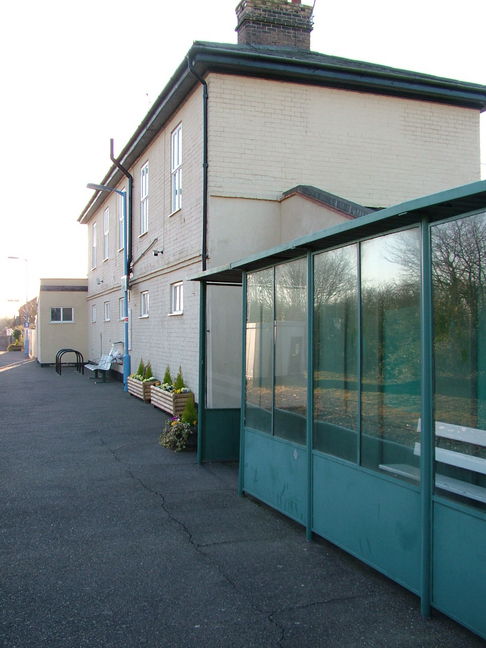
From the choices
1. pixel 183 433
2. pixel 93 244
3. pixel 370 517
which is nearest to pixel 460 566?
pixel 370 517

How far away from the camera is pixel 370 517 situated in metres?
4.60

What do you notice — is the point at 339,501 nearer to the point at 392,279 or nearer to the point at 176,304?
the point at 392,279

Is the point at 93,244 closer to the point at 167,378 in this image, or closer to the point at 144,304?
the point at 144,304

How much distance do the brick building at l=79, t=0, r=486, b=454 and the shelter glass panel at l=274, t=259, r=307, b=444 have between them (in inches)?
116

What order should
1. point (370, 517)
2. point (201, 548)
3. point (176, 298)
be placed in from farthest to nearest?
point (176, 298)
point (201, 548)
point (370, 517)

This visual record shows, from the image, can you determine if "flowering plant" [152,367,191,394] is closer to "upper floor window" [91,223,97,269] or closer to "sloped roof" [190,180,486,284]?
"sloped roof" [190,180,486,284]

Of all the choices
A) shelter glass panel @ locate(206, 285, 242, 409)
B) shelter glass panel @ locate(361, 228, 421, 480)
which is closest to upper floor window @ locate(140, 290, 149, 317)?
shelter glass panel @ locate(206, 285, 242, 409)

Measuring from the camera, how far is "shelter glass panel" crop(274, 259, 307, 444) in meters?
5.93

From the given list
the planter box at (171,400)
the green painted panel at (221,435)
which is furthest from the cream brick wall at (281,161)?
the green painted panel at (221,435)

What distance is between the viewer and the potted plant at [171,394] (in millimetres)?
11797

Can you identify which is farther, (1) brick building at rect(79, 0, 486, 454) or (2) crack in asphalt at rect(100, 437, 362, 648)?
(1) brick building at rect(79, 0, 486, 454)

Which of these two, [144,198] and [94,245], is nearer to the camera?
[144,198]

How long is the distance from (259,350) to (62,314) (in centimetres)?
2383

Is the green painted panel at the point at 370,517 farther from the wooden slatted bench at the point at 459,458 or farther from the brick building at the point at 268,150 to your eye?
the brick building at the point at 268,150
